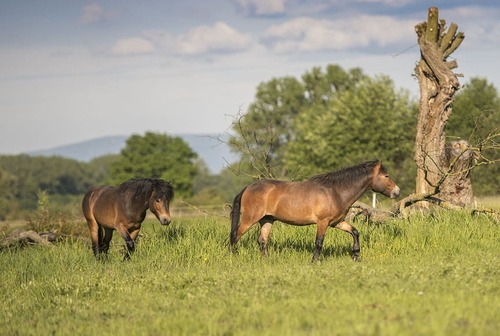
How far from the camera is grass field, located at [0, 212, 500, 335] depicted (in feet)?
27.8

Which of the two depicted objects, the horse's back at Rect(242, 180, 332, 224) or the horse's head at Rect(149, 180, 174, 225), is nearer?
the horse's back at Rect(242, 180, 332, 224)

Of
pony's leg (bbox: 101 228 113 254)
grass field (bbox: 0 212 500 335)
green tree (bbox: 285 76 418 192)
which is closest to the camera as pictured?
grass field (bbox: 0 212 500 335)

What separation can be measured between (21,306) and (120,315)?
7.22 feet

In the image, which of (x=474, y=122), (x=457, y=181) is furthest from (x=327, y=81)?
(x=457, y=181)

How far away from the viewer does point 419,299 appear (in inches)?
364

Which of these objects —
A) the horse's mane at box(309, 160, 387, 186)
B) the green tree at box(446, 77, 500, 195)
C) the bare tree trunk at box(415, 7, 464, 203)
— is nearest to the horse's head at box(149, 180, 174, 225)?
the horse's mane at box(309, 160, 387, 186)

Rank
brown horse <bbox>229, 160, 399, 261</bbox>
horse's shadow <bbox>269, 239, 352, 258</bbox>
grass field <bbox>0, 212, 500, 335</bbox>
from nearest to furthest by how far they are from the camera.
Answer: grass field <bbox>0, 212, 500, 335</bbox> < brown horse <bbox>229, 160, 399, 261</bbox> < horse's shadow <bbox>269, 239, 352, 258</bbox>

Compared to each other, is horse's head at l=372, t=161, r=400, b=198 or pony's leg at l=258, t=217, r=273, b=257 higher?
horse's head at l=372, t=161, r=400, b=198

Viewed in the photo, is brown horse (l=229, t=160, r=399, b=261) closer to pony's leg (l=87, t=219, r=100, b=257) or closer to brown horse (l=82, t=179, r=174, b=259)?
brown horse (l=82, t=179, r=174, b=259)

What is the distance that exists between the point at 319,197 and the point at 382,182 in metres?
1.44

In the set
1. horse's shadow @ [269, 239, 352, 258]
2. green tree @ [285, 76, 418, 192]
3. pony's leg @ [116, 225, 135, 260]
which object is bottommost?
horse's shadow @ [269, 239, 352, 258]

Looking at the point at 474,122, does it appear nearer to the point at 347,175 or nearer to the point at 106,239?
the point at 347,175

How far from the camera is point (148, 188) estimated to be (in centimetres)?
1561

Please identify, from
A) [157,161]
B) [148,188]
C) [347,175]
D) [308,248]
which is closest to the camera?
[347,175]
